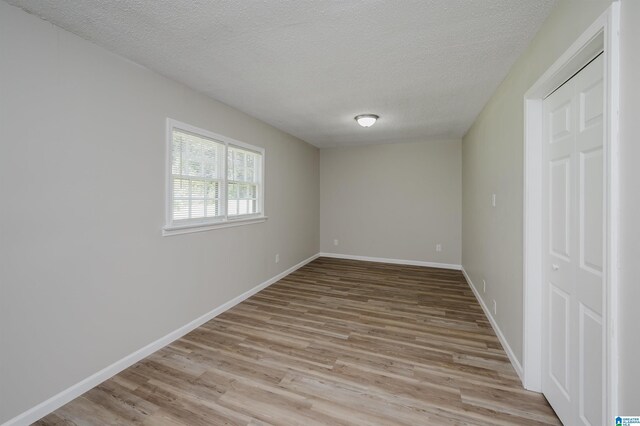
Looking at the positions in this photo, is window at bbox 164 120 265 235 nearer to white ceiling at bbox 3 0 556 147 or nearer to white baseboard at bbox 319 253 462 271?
white ceiling at bbox 3 0 556 147

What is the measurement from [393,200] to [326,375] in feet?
13.9

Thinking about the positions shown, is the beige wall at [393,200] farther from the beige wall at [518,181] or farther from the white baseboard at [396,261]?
the beige wall at [518,181]

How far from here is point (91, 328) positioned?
1996 millimetres

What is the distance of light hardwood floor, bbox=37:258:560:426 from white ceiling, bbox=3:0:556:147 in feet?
8.33

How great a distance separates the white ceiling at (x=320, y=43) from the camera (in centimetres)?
162

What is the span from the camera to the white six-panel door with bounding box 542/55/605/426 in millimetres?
1289

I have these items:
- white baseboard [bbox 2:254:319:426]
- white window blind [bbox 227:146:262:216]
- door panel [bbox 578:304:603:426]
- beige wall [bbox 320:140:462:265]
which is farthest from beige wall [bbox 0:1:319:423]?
beige wall [bbox 320:140:462:265]

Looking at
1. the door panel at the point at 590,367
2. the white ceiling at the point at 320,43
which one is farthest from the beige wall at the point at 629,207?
the white ceiling at the point at 320,43

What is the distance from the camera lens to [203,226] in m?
2.96

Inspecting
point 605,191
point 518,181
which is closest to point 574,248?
point 605,191

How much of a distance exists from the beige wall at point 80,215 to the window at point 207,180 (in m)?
0.11

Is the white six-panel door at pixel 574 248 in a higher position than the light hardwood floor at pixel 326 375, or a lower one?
higher

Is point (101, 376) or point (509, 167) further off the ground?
point (509, 167)

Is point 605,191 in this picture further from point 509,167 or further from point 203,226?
point 203,226
